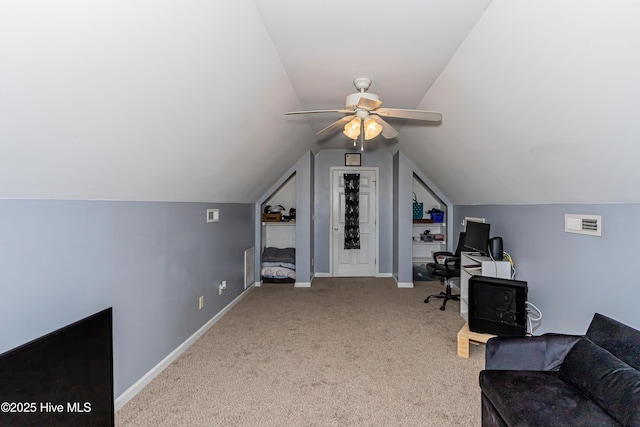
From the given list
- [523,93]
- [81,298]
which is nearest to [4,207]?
[81,298]

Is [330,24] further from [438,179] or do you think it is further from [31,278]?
[438,179]

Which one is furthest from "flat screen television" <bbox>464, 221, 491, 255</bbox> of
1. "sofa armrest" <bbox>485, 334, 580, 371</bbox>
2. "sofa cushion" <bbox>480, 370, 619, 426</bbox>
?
"sofa cushion" <bbox>480, 370, 619, 426</bbox>

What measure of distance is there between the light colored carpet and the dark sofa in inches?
17.8

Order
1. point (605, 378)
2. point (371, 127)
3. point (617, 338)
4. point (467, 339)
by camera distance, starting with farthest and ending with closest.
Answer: point (467, 339)
point (371, 127)
point (617, 338)
point (605, 378)

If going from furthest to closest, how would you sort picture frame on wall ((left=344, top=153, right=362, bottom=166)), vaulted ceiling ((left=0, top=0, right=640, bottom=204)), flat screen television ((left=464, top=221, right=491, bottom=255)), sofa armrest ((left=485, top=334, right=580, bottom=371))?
picture frame on wall ((left=344, top=153, right=362, bottom=166))
flat screen television ((left=464, top=221, right=491, bottom=255))
sofa armrest ((left=485, top=334, right=580, bottom=371))
vaulted ceiling ((left=0, top=0, right=640, bottom=204))

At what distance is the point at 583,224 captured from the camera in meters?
2.44

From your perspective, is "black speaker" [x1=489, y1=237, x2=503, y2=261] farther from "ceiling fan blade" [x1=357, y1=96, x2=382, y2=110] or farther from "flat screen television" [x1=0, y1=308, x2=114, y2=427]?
"flat screen television" [x1=0, y1=308, x2=114, y2=427]

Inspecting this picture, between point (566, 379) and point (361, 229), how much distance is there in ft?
14.7

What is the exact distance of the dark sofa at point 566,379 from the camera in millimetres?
1517

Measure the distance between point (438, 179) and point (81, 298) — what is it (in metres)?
4.55

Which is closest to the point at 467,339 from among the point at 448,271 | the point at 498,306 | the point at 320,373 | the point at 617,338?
the point at 498,306

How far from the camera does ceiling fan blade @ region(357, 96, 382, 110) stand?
2.38 metres

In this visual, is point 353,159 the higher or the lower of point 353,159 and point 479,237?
the higher

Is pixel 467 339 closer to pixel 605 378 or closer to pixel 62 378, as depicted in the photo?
pixel 605 378
